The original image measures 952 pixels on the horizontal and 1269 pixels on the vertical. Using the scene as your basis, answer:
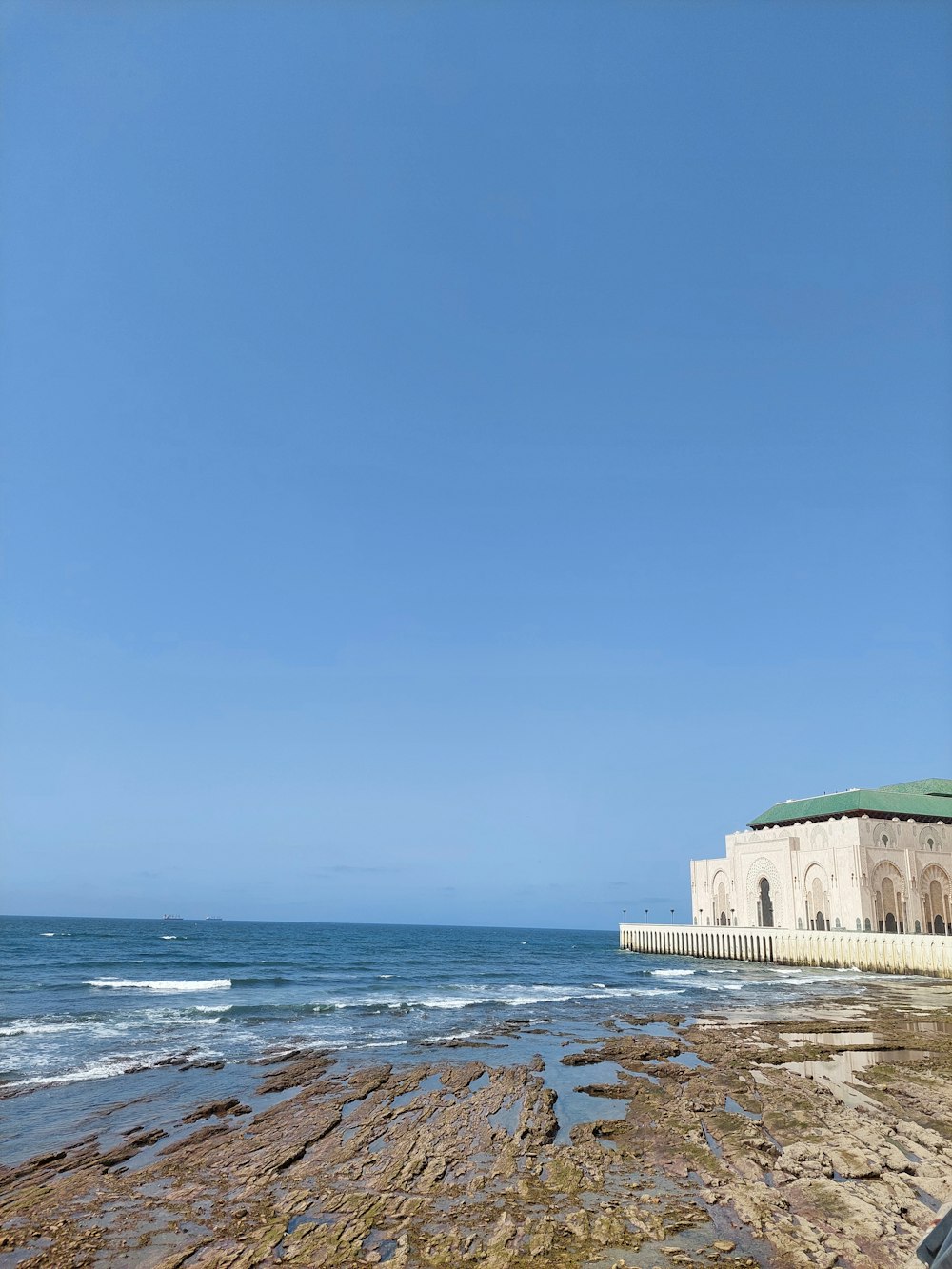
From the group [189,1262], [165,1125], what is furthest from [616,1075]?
[189,1262]

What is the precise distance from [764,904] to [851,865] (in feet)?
44.6

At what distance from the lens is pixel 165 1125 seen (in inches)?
Answer: 680

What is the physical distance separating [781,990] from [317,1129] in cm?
3523

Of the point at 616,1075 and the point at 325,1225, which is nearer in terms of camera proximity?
the point at 325,1225

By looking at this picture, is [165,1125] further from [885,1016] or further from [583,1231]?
[885,1016]

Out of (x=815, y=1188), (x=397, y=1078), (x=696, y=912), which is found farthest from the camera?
(x=696, y=912)

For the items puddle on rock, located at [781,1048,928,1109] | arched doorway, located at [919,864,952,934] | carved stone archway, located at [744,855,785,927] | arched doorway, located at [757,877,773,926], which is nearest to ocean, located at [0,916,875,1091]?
carved stone archway, located at [744,855,785,927]

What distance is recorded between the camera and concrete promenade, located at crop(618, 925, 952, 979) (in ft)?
163

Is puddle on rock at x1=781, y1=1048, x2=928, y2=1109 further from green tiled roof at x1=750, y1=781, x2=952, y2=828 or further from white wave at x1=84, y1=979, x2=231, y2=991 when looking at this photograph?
green tiled roof at x1=750, y1=781, x2=952, y2=828

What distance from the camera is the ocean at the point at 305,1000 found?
27141 millimetres

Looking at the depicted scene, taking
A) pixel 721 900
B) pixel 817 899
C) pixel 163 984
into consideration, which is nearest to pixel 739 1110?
pixel 163 984

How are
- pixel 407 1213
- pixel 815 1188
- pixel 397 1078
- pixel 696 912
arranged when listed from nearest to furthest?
pixel 407 1213
pixel 815 1188
pixel 397 1078
pixel 696 912

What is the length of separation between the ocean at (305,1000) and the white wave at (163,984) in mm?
150

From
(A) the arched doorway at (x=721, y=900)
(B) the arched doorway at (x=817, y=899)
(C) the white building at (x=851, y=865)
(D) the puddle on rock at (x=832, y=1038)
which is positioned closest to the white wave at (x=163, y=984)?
(D) the puddle on rock at (x=832, y=1038)
